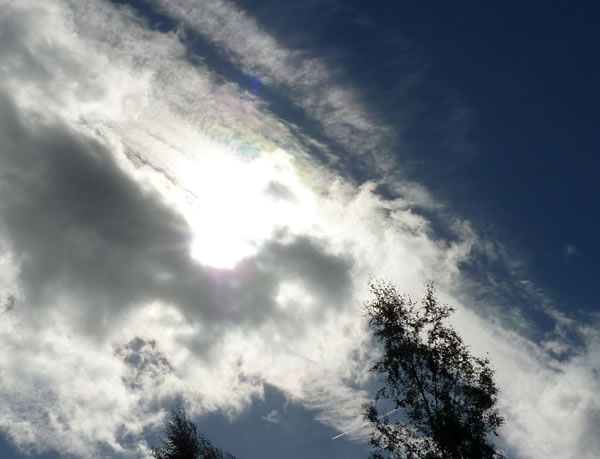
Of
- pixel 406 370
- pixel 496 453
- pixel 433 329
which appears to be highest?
pixel 433 329

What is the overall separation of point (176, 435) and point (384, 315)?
26.8 metres

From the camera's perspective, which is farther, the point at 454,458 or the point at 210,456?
the point at 210,456

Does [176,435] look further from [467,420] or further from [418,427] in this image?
[467,420]

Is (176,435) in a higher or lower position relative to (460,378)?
lower

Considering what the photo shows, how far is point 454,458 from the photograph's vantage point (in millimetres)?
23609

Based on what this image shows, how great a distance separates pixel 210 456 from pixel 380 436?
22.8 m

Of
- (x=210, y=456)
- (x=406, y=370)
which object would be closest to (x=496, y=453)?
(x=406, y=370)

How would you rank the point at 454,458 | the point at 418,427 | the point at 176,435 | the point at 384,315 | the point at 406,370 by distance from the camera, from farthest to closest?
1. the point at 176,435
2. the point at 384,315
3. the point at 406,370
4. the point at 418,427
5. the point at 454,458

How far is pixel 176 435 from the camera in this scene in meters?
38.4

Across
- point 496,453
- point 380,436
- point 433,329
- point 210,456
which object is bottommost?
point 210,456

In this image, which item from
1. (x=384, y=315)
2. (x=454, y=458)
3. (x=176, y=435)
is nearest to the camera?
(x=454, y=458)

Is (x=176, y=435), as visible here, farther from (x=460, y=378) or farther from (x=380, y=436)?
(x=460, y=378)

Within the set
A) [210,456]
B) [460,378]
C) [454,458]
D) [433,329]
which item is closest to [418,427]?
[454,458]

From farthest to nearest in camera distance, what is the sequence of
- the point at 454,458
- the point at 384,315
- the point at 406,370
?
the point at 384,315 → the point at 406,370 → the point at 454,458
